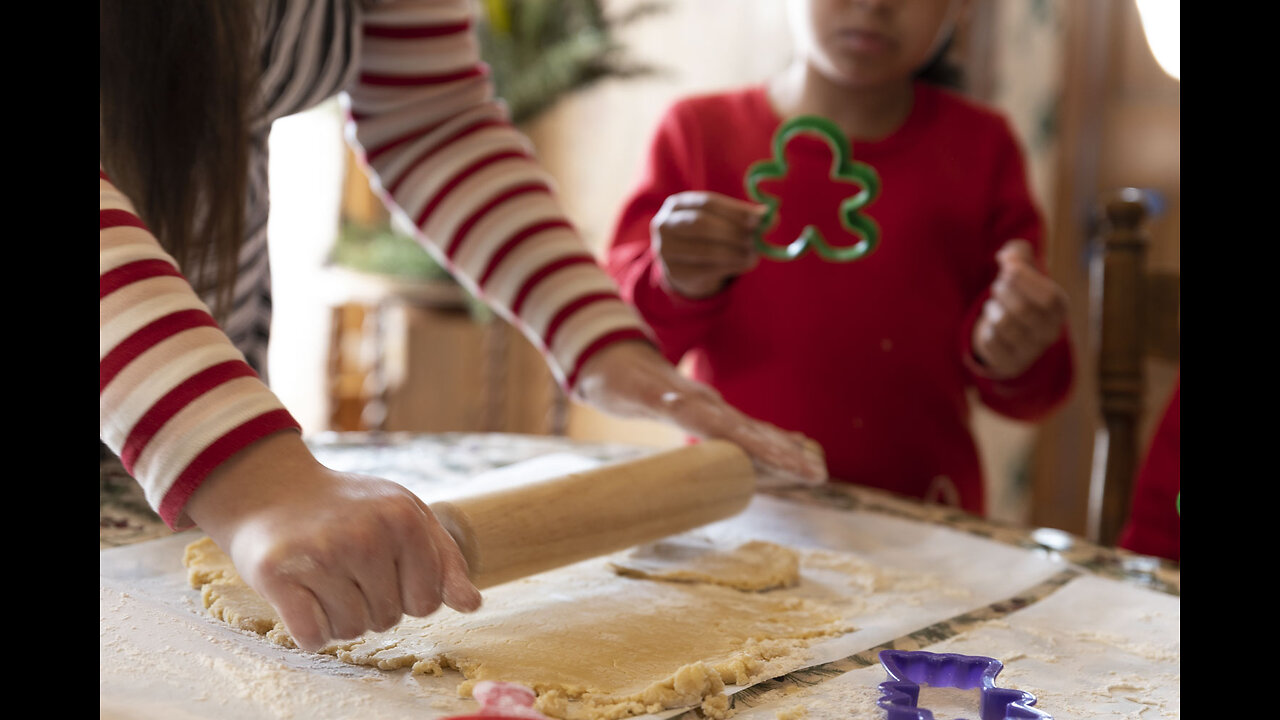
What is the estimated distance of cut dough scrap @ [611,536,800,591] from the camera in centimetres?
69

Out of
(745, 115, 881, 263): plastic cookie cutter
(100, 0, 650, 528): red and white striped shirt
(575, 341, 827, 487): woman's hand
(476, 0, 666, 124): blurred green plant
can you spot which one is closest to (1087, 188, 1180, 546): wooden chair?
(745, 115, 881, 263): plastic cookie cutter

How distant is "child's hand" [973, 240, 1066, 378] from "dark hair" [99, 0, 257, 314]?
679 mm

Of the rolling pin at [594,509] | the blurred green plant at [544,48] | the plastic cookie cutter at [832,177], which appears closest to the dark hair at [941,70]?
the plastic cookie cutter at [832,177]

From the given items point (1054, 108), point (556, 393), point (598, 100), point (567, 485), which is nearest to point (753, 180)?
point (567, 485)

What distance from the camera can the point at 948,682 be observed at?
52cm

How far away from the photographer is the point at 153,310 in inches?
19.6

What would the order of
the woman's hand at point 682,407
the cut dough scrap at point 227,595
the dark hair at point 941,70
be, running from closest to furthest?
1. the cut dough scrap at point 227,595
2. the woman's hand at point 682,407
3. the dark hair at point 941,70

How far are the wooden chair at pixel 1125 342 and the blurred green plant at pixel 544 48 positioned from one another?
1972mm

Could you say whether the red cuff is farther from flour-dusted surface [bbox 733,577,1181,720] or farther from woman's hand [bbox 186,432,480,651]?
flour-dusted surface [bbox 733,577,1181,720]

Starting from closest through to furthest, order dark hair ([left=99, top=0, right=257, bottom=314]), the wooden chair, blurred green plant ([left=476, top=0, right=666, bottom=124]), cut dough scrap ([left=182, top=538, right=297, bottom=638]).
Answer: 1. cut dough scrap ([left=182, top=538, right=297, bottom=638])
2. dark hair ([left=99, top=0, right=257, bottom=314])
3. the wooden chair
4. blurred green plant ([left=476, top=0, right=666, bottom=124])

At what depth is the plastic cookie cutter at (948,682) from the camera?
1.56 ft

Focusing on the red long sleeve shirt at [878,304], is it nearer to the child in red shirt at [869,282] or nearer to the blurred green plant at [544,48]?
the child in red shirt at [869,282]

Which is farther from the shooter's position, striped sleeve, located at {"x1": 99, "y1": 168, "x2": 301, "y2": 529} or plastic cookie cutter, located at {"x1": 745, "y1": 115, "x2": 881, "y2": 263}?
plastic cookie cutter, located at {"x1": 745, "y1": 115, "x2": 881, "y2": 263}
